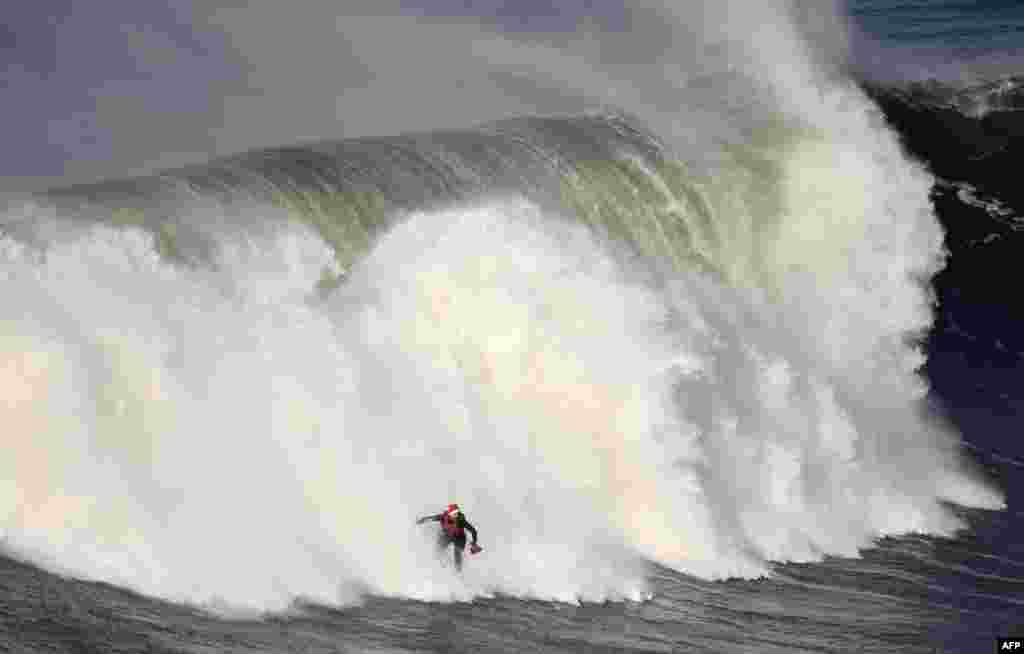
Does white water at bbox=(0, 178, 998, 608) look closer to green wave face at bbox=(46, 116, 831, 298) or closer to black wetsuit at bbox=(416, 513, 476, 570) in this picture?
black wetsuit at bbox=(416, 513, 476, 570)

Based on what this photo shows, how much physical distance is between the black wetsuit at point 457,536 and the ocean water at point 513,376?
0.66 ft

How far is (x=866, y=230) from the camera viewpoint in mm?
31359

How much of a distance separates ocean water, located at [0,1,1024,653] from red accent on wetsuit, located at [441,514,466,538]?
1.23 feet

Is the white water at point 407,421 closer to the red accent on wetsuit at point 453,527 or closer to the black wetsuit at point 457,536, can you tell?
the black wetsuit at point 457,536

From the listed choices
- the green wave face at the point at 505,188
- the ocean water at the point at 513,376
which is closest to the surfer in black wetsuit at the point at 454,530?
the ocean water at the point at 513,376

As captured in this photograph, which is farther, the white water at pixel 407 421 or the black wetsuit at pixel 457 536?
the black wetsuit at pixel 457 536

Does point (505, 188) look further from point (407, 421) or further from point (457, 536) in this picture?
point (457, 536)

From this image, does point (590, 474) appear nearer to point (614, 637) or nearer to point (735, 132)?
point (614, 637)

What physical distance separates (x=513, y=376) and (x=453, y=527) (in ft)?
10.8

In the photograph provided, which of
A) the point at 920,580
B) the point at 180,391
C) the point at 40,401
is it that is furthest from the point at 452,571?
the point at 920,580

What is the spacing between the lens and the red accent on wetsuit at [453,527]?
2056 centimetres

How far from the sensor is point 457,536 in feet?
67.6

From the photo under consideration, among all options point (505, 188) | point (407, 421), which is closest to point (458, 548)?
point (407, 421)

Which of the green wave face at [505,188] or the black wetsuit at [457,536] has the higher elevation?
the green wave face at [505,188]
